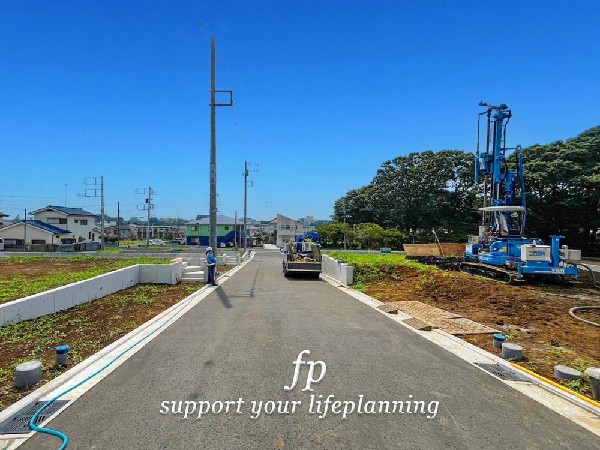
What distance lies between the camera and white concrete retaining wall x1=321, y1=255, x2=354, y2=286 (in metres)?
18.1

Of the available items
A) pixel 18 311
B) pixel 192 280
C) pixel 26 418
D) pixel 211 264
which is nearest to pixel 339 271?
pixel 211 264

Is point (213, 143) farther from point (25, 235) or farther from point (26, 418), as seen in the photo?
point (25, 235)

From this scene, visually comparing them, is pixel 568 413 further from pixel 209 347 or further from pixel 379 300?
pixel 379 300

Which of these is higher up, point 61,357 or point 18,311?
point 18,311

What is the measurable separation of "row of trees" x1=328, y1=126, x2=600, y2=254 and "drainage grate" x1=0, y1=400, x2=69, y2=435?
42.2m

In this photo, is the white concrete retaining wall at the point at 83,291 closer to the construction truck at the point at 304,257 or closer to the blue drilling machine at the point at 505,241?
the construction truck at the point at 304,257

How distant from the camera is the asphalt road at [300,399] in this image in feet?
12.8

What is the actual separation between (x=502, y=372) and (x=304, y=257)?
655 inches

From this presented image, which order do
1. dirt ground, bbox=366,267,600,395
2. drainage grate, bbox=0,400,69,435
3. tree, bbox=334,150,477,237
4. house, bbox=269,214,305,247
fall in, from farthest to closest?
house, bbox=269,214,305,247 → tree, bbox=334,150,477,237 → dirt ground, bbox=366,267,600,395 → drainage grate, bbox=0,400,69,435

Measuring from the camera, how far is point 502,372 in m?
6.05

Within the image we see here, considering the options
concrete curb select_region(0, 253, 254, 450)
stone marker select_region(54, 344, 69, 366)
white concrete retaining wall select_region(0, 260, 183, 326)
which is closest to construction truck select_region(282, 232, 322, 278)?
white concrete retaining wall select_region(0, 260, 183, 326)

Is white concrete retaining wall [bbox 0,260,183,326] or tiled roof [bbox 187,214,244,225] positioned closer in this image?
white concrete retaining wall [bbox 0,260,183,326]

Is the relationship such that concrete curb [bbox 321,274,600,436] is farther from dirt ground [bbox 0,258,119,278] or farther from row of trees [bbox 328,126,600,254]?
row of trees [bbox 328,126,600,254]

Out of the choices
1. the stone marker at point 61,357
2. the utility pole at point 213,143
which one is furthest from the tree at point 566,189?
the stone marker at point 61,357
